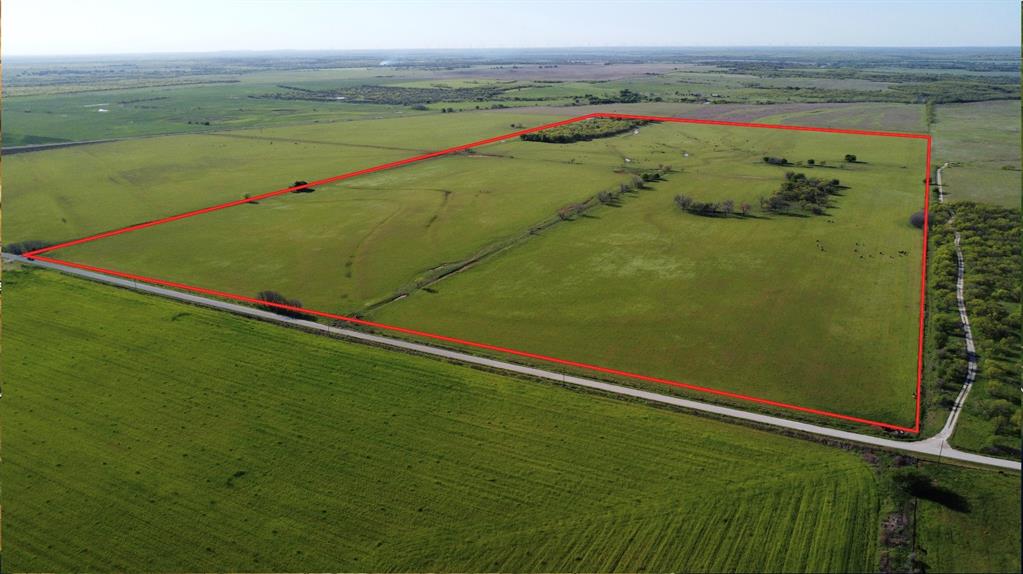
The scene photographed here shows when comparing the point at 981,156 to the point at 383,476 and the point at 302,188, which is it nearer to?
the point at 302,188

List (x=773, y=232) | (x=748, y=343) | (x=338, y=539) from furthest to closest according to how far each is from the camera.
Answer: (x=773, y=232), (x=748, y=343), (x=338, y=539)

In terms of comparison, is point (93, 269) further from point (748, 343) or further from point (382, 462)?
point (748, 343)

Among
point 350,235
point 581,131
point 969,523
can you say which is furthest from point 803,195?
point 581,131

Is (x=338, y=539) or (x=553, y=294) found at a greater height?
(x=553, y=294)

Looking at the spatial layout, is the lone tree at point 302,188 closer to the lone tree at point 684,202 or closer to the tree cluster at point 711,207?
the lone tree at point 684,202

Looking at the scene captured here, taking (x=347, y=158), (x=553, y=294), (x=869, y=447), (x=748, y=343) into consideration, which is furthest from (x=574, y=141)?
(x=869, y=447)

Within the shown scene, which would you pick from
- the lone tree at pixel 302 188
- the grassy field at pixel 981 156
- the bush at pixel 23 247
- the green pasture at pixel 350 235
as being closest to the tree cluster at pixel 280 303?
the green pasture at pixel 350 235
